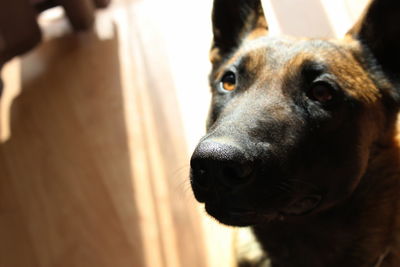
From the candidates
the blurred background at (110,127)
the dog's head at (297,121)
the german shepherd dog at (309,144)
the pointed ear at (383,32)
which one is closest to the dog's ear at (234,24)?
the german shepherd dog at (309,144)

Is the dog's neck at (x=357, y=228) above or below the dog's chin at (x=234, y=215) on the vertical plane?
below

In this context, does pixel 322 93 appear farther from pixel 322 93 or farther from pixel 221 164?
pixel 221 164

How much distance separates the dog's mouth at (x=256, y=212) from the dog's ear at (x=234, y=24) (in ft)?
2.33

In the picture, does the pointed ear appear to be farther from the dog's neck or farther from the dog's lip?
the dog's lip

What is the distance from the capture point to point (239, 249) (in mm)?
2000

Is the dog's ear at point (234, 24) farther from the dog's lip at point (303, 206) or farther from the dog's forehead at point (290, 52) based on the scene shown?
the dog's lip at point (303, 206)

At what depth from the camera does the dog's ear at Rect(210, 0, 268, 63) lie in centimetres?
189

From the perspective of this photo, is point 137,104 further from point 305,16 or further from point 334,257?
point 334,257

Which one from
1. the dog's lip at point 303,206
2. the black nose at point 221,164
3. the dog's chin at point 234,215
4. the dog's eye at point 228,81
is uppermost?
the black nose at point 221,164

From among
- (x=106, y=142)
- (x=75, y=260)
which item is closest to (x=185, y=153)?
(x=106, y=142)

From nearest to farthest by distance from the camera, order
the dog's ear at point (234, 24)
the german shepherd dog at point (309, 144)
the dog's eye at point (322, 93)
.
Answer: the german shepherd dog at point (309, 144), the dog's eye at point (322, 93), the dog's ear at point (234, 24)

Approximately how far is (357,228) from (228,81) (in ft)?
2.28

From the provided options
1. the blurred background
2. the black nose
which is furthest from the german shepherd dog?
the blurred background

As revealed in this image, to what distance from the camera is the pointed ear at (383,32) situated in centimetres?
158
